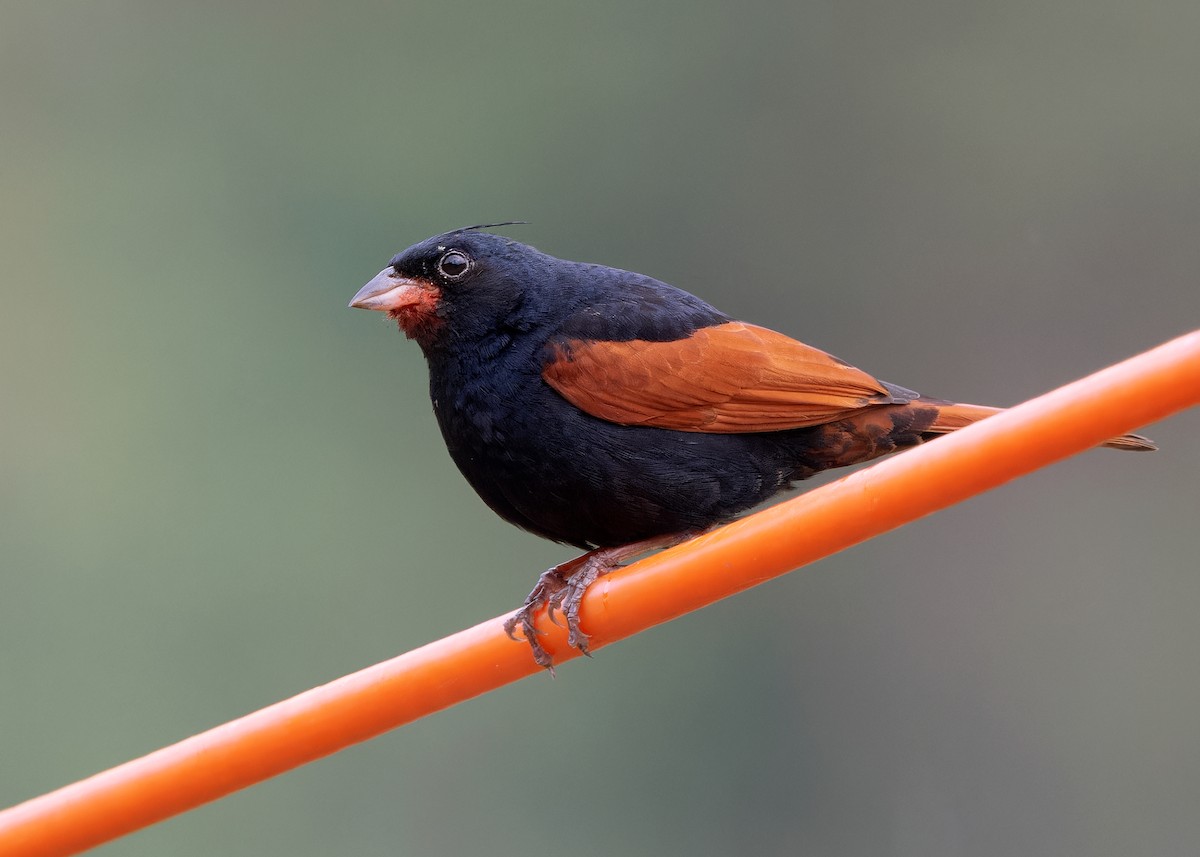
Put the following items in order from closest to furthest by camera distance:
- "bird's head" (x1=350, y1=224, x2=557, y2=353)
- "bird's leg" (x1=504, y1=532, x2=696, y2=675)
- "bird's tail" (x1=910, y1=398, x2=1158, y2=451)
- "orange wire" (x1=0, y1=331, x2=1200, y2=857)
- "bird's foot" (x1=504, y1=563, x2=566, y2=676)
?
"orange wire" (x1=0, y1=331, x2=1200, y2=857)
"bird's foot" (x1=504, y1=563, x2=566, y2=676)
"bird's leg" (x1=504, y1=532, x2=696, y2=675)
"bird's tail" (x1=910, y1=398, x2=1158, y2=451)
"bird's head" (x1=350, y1=224, x2=557, y2=353)

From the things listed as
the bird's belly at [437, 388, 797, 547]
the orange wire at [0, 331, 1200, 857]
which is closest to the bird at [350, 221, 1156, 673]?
the bird's belly at [437, 388, 797, 547]

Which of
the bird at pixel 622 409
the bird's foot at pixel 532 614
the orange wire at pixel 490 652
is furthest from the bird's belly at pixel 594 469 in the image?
the orange wire at pixel 490 652

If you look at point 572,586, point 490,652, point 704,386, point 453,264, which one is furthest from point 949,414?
point 490,652

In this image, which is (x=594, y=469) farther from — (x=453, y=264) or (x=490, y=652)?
(x=490, y=652)

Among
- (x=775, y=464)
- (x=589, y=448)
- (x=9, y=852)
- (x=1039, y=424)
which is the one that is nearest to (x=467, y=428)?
(x=589, y=448)

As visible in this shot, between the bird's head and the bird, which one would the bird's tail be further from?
the bird's head

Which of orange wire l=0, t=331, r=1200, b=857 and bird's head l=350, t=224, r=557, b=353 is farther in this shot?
bird's head l=350, t=224, r=557, b=353

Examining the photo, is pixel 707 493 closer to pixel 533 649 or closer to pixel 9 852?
pixel 533 649
